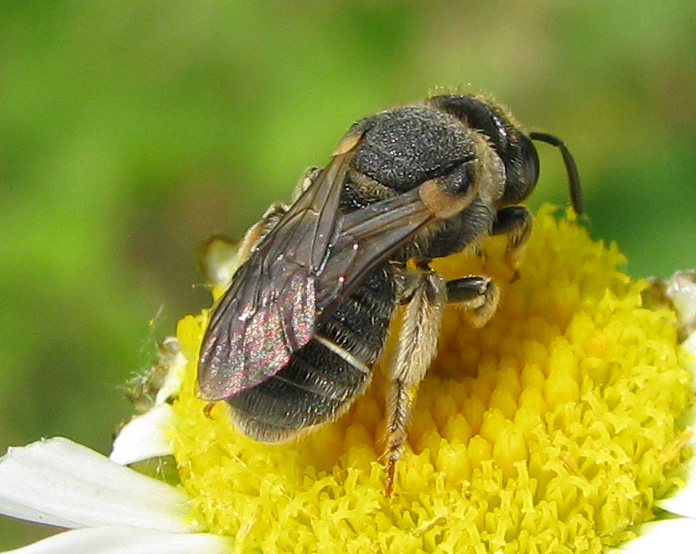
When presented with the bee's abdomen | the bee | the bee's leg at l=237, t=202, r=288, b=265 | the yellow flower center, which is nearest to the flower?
the yellow flower center

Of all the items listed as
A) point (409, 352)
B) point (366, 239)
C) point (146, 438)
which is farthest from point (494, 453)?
point (146, 438)

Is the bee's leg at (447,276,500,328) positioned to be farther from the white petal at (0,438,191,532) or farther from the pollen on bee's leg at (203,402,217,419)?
the white petal at (0,438,191,532)

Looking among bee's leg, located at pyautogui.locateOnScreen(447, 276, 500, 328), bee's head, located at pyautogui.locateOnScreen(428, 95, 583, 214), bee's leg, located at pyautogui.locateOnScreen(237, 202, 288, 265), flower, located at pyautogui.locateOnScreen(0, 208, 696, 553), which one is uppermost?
bee's head, located at pyautogui.locateOnScreen(428, 95, 583, 214)

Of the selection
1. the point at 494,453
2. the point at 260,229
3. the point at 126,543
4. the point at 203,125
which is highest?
the point at 203,125

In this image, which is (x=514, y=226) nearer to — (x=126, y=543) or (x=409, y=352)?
(x=409, y=352)

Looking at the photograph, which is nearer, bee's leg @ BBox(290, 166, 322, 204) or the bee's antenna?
bee's leg @ BBox(290, 166, 322, 204)

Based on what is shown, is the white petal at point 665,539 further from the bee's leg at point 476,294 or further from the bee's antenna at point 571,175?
the bee's antenna at point 571,175

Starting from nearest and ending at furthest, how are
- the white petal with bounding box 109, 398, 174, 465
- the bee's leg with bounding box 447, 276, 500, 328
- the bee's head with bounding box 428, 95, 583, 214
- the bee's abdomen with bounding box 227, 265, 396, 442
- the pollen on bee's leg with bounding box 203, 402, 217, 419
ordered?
1. the bee's abdomen with bounding box 227, 265, 396, 442
2. the bee's leg with bounding box 447, 276, 500, 328
3. the bee's head with bounding box 428, 95, 583, 214
4. the pollen on bee's leg with bounding box 203, 402, 217, 419
5. the white petal with bounding box 109, 398, 174, 465
